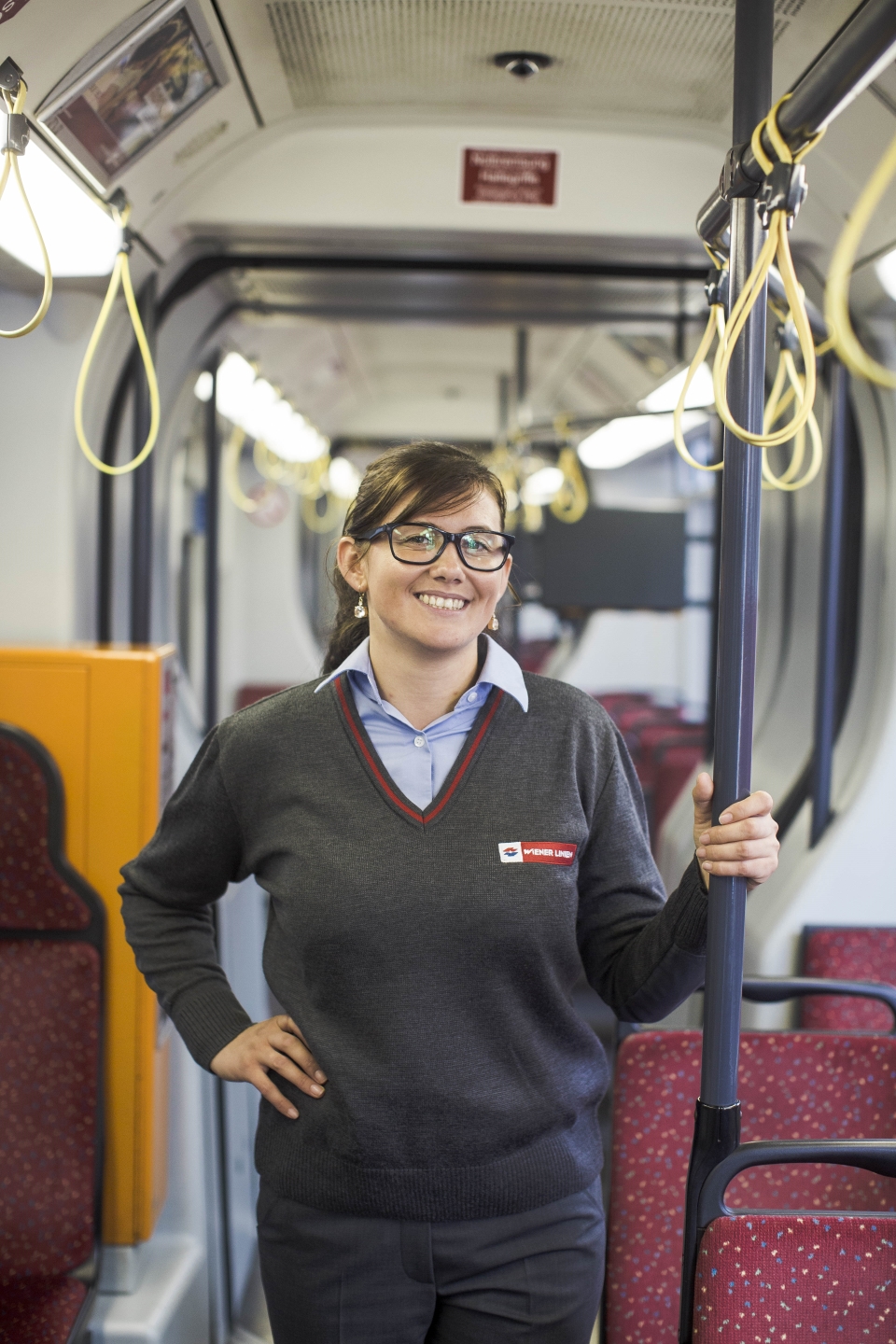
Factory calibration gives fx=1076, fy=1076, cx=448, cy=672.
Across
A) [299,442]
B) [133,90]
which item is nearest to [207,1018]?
[133,90]

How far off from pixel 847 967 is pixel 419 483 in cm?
196

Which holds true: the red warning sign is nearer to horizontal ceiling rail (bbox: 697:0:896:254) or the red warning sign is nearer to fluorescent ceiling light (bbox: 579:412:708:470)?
horizontal ceiling rail (bbox: 697:0:896:254)

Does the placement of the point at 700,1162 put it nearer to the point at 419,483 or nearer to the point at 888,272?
the point at 419,483

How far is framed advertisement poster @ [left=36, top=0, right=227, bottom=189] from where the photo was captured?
1915 mm

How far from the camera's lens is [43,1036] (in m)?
2.31

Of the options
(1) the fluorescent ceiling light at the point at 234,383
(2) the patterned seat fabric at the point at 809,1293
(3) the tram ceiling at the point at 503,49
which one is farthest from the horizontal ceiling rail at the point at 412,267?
(2) the patterned seat fabric at the point at 809,1293

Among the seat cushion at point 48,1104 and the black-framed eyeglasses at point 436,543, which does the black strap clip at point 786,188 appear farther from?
the seat cushion at point 48,1104

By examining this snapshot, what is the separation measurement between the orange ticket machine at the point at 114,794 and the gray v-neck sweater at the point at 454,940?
31.7 inches

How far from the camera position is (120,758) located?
7.88 feet

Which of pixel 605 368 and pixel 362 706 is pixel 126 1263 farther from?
pixel 605 368

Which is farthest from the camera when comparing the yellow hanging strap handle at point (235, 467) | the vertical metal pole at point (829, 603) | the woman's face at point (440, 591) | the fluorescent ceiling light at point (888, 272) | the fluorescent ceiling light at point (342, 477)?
the fluorescent ceiling light at point (342, 477)

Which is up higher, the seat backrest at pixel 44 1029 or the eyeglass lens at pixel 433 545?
the eyeglass lens at pixel 433 545

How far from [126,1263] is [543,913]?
65.6 inches

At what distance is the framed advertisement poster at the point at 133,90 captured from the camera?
1.92 m
